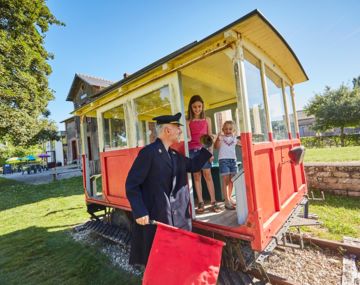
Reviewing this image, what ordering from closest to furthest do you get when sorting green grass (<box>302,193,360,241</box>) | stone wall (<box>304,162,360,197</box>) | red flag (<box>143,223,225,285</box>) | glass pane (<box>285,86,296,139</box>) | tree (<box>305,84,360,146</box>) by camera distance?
red flag (<box>143,223,225,285</box>) → green grass (<box>302,193,360,241</box>) → glass pane (<box>285,86,296,139</box>) → stone wall (<box>304,162,360,197</box>) → tree (<box>305,84,360,146</box>)

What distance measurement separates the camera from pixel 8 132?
47.1 ft

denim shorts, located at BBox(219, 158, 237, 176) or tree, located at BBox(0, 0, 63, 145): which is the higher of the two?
tree, located at BBox(0, 0, 63, 145)

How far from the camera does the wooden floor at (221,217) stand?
294 cm

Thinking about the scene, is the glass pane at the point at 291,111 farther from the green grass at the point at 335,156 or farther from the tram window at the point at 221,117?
the green grass at the point at 335,156

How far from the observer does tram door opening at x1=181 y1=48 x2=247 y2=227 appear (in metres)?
3.22

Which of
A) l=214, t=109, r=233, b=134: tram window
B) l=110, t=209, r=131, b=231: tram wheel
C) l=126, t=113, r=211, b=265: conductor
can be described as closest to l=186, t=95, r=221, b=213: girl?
l=126, t=113, r=211, b=265: conductor

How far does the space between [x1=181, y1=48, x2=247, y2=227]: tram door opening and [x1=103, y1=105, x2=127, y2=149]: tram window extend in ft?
4.45

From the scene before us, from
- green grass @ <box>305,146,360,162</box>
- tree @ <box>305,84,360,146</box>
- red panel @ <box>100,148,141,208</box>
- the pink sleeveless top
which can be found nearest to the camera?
the pink sleeveless top

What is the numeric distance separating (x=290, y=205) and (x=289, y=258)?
866mm

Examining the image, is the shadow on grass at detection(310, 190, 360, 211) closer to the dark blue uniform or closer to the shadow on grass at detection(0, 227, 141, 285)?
the dark blue uniform

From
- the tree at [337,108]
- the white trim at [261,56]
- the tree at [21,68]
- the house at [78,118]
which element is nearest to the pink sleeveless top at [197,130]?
the white trim at [261,56]

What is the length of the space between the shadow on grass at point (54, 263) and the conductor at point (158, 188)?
1.40 metres

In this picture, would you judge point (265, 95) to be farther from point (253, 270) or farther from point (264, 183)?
point (253, 270)

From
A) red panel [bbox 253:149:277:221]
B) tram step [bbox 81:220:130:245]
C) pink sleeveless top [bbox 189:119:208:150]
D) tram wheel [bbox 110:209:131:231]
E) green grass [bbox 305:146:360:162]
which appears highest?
pink sleeveless top [bbox 189:119:208:150]
